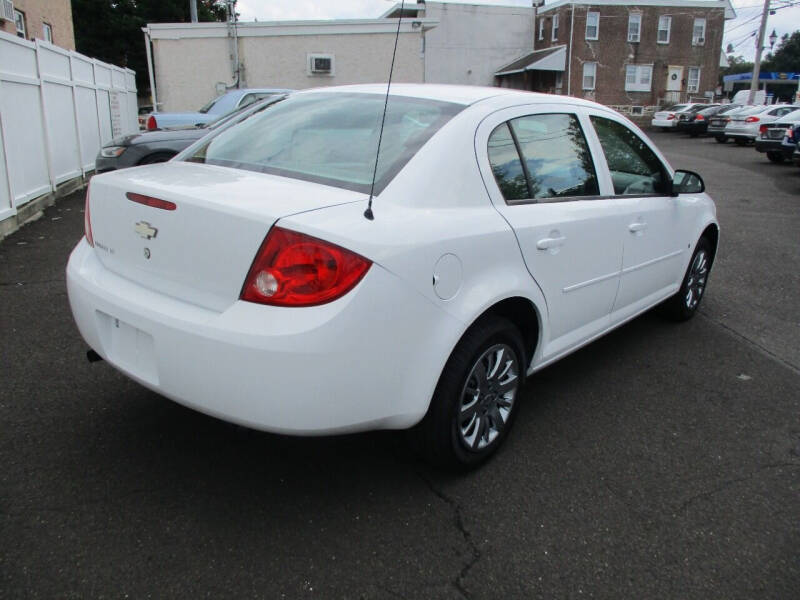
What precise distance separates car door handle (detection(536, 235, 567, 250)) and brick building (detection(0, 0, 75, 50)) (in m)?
16.7

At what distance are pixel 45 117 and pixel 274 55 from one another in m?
12.6

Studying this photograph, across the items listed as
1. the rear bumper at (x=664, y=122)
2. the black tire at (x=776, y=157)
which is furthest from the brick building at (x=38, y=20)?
the rear bumper at (x=664, y=122)

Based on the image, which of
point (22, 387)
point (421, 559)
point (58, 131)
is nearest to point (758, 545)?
point (421, 559)

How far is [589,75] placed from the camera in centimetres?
4203

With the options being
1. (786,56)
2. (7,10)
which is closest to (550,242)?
(7,10)

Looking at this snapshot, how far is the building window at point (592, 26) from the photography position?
41062 mm

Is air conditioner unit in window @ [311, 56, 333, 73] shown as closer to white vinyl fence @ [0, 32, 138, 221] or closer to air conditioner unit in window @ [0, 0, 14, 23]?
white vinyl fence @ [0, 32, 138, 221]

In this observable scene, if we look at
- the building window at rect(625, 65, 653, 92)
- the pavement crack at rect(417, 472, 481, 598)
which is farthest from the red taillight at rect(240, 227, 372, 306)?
the building window at rect(625, 65, 653, 92)

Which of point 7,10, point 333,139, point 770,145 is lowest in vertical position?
point 770,145

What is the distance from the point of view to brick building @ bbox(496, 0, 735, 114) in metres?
41.0

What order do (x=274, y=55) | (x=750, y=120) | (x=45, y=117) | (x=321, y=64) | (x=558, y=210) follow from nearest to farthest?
1. (x=558, y=210)
2. (x=45, y=117)
3. (x=274, y=55)
4. (x=321, y=64)
5. (x=750, y=120)

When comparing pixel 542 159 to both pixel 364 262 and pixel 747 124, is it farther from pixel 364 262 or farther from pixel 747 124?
pixel 747 124

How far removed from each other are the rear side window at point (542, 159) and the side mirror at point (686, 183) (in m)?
1.04

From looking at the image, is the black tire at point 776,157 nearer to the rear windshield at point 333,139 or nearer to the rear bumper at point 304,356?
the rear windshield at point 333,139
